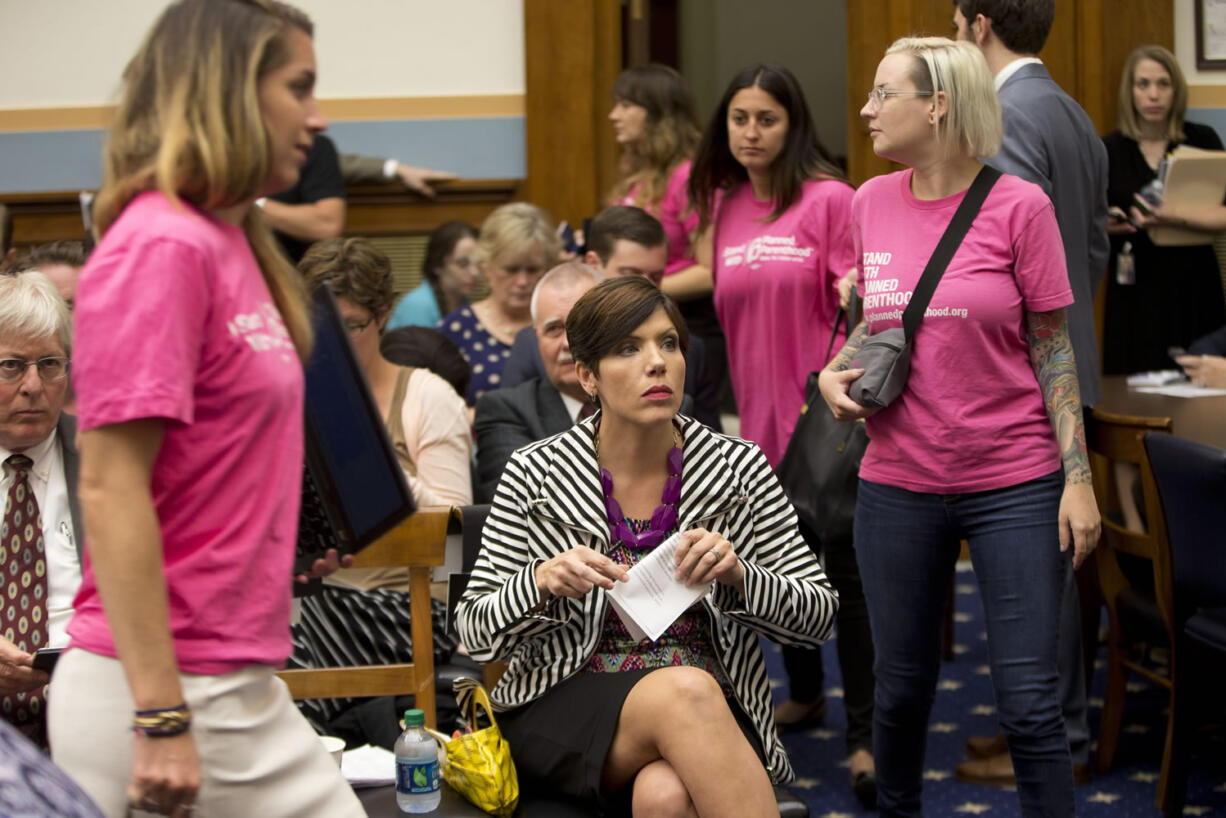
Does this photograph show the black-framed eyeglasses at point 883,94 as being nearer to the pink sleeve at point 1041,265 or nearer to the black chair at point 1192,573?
the pink sleeve at point 1041,265

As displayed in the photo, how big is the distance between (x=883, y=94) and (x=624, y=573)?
40.1 inches

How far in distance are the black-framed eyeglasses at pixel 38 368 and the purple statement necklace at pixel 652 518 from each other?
39.2 inches

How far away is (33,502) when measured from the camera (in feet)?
8.07

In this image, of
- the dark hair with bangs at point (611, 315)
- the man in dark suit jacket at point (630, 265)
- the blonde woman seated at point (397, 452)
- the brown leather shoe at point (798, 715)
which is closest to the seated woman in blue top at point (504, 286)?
the man in dark suit jacket at point (630, 265)

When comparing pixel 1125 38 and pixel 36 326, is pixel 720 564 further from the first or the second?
pixel 1125 38

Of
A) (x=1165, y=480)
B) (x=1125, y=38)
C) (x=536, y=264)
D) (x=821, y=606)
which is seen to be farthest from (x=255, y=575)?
(x=1125, y=38)

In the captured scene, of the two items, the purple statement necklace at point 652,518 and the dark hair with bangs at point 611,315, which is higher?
the dark hair with bangs at point 611,315

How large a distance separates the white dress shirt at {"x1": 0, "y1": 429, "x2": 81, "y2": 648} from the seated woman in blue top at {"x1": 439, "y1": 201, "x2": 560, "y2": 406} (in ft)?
6.76

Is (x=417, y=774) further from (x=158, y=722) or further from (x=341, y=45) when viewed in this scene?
(x=341, y=45)

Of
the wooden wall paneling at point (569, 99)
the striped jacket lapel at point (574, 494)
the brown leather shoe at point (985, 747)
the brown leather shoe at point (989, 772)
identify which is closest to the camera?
the striped jacket lapel at point (574, 494)

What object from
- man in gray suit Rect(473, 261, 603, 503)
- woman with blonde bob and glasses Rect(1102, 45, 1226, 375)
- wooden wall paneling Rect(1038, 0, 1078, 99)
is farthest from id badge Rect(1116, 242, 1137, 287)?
man in gray suit Rect(473, 261, 603, 503)

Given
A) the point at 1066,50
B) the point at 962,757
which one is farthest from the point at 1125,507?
the point at 1066,50

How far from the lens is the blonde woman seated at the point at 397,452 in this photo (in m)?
3.17

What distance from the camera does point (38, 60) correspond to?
5848mm
